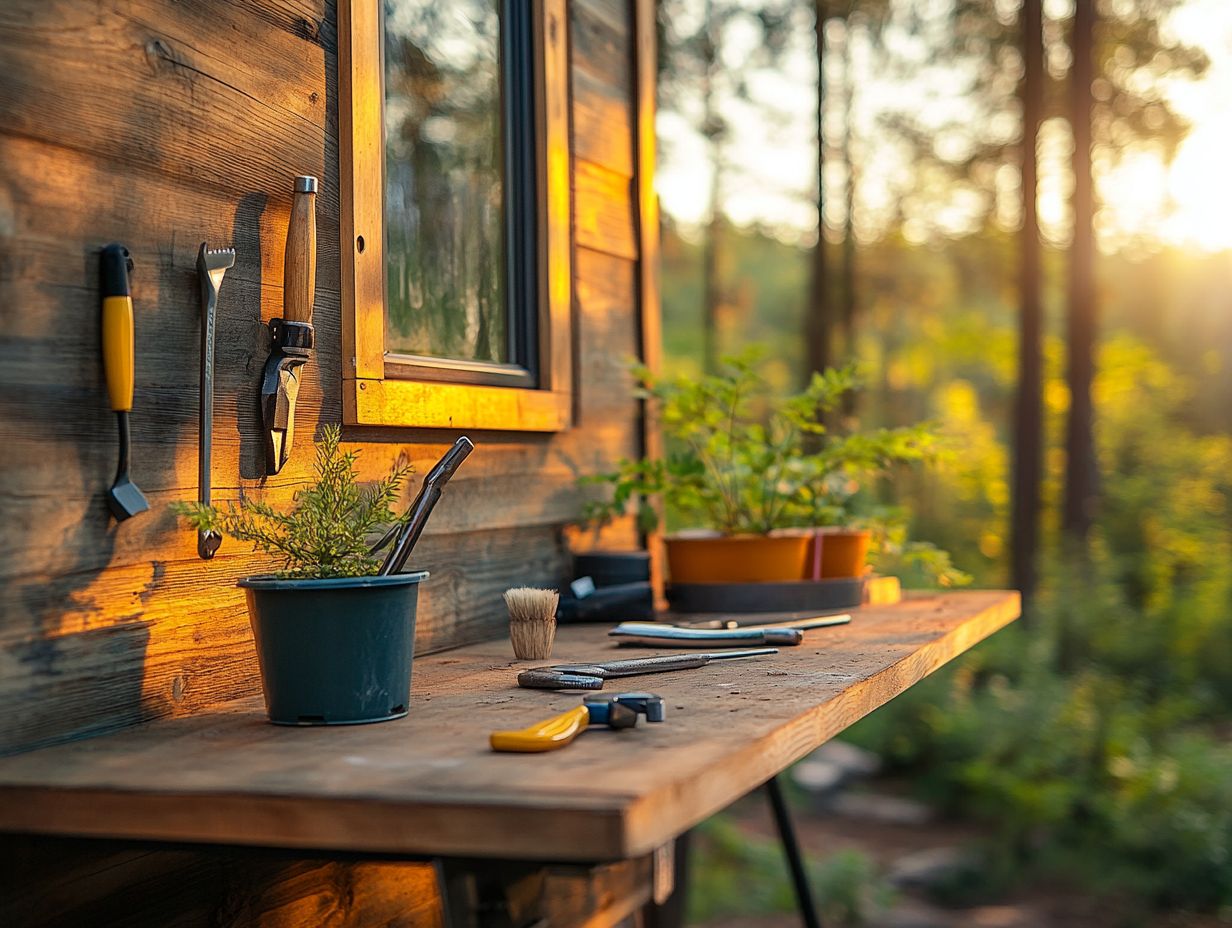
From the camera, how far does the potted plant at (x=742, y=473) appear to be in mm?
2818

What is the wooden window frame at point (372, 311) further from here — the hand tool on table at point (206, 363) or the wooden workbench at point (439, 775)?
the wooden workbench at point (439, 775)

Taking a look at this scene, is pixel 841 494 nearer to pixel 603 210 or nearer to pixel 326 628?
pixel 603 210

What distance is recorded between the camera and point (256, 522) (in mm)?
1813

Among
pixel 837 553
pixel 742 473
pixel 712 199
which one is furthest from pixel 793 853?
pixel 712 199

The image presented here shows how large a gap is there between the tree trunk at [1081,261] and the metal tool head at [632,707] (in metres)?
8.81

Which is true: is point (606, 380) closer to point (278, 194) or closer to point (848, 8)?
point (278, 194)

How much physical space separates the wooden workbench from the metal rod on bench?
1.66 metres

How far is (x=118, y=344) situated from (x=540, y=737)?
26.0 inches

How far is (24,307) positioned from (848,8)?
12063 mm

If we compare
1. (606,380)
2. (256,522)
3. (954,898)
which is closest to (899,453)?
(606,380)

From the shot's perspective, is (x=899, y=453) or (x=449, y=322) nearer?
(x=449, y=322)

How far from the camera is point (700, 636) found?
2.21 m

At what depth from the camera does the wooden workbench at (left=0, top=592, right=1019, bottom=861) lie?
1.12m

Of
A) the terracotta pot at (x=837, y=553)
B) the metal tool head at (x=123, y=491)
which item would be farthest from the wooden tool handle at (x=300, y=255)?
the terracotta pot at (x=837, y=553)
